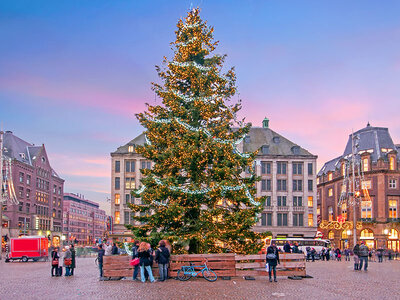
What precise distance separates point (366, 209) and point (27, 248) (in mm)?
53932

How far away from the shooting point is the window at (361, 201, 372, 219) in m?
80.5

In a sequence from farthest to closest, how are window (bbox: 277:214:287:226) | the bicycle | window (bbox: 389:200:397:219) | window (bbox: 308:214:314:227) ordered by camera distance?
window (bbox: 308:214:314:227) < window (bbox: 277:214:287:226) < window (bbox: 389:200:397:219) < the bicycle

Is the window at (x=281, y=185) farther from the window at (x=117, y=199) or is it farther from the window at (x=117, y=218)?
the window at (x=117, y=218)

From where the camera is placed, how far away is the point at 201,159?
86.5 feet

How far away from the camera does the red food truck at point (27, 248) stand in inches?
2132

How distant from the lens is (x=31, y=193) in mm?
107875

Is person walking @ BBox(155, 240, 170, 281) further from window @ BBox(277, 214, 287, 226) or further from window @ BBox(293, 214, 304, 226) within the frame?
window @ BBox(293, 214, 304, 226)

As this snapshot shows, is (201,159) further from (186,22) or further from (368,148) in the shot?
(368,148)

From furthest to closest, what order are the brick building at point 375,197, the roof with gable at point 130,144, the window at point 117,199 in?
the roof with gable at point 130,144 < the window at point 117,199 < the brick building at point 375,197

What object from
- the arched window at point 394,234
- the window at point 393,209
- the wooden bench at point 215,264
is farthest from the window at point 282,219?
the wooden bench at point 215,264

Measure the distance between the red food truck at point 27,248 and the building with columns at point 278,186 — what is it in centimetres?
2443

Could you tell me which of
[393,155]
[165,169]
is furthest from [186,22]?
[393,155]

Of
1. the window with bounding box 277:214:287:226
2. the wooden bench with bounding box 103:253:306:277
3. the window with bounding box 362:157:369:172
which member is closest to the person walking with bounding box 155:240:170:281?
the wooden bench with bounding box 103:253:306:277

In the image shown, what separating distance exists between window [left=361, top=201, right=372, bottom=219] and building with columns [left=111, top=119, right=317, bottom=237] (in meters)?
7.89
